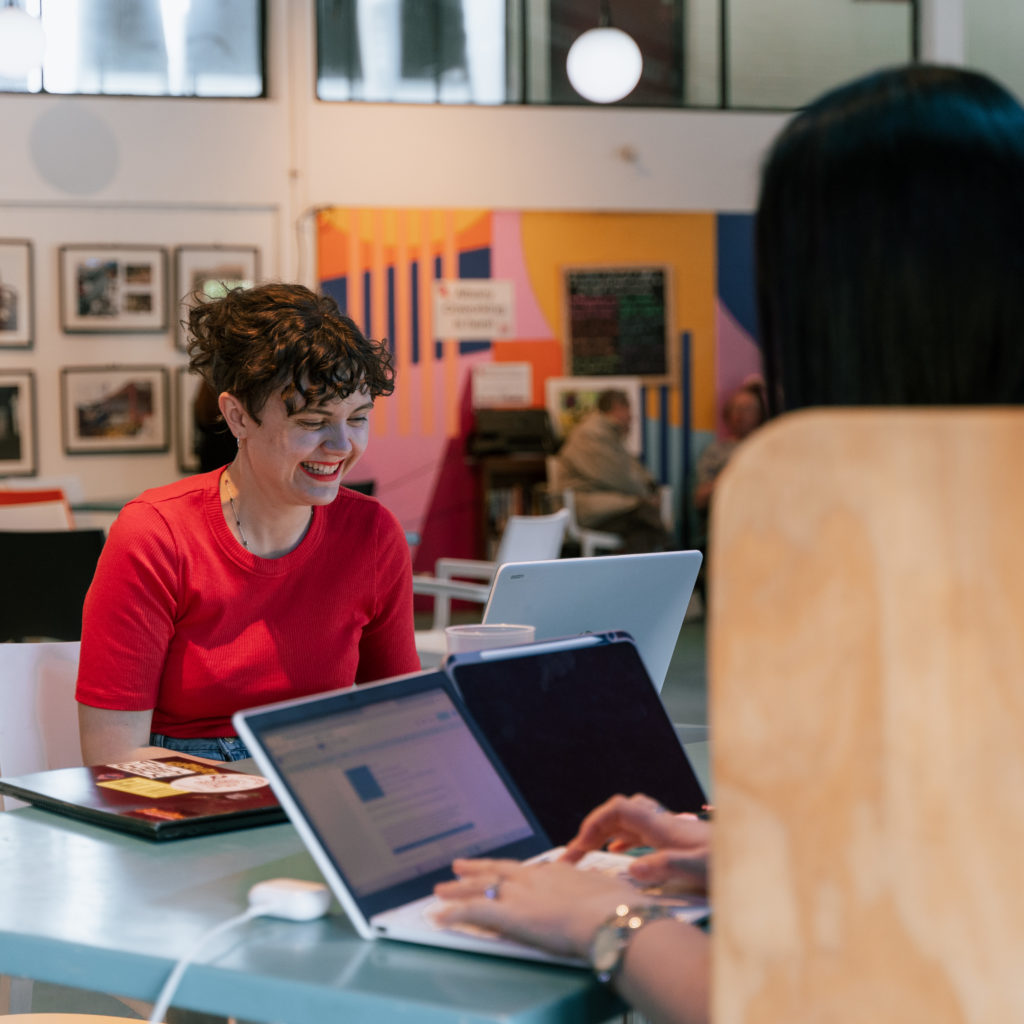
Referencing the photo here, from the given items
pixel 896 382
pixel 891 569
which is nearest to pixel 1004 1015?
pixel 891 569

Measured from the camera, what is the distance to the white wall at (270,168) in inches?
290

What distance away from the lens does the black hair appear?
0.78m

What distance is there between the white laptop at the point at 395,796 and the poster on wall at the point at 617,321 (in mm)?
7106

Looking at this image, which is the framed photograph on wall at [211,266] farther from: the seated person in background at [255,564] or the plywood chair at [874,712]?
the plywood chair at [874,712]

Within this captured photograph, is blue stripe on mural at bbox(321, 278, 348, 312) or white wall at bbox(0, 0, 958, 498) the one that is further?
blue stripe on mural at bbox(321, 278, 348, 312)

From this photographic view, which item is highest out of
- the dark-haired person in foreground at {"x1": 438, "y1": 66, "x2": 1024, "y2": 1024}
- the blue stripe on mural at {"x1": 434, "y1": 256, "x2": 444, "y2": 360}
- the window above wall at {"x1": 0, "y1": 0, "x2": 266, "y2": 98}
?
the window above wall at {"x1": 0, "y1": 0, "x2": 266, "y2": 98}

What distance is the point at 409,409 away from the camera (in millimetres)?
7855

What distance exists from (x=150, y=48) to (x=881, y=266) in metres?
7.54

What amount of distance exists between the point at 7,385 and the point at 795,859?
7.46 meters

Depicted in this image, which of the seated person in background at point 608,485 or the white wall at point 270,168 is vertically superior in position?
the white wall at point 270,168

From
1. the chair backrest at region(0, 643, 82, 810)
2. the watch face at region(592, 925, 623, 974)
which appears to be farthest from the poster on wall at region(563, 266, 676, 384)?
the watch face at region(592, 925, 623, 974)

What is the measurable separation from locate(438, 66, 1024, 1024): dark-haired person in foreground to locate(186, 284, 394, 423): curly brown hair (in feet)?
3.75

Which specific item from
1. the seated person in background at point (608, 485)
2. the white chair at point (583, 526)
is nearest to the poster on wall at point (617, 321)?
the seated person in background at point (608, 485)

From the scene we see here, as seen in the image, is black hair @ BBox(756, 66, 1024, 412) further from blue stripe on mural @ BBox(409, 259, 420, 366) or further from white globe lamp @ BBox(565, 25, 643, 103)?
blue stripe on mural @ BBox(409, 259, 420, 366)
